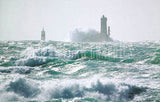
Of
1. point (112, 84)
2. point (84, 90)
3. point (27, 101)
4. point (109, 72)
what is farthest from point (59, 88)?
point (109, 72)

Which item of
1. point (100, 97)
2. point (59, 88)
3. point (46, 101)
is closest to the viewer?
point (46, 101)

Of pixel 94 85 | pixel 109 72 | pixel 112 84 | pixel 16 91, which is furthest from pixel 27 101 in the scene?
pixel 109 72

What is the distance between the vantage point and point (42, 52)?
87.5 feet

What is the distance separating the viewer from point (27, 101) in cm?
843

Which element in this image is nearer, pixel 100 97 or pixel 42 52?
pixel 100 97

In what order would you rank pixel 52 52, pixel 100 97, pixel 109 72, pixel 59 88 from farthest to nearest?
pixel 52 52 → pixel 109 72 → pixel 59 88 → pixel 100 97

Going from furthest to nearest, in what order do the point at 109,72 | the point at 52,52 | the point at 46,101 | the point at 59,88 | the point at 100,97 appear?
the point at 52,52 → the point at 109,72 → the point at 59,88 → the point at 100,97 → the point at 46,101

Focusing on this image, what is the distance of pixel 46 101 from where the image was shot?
8.41 metres

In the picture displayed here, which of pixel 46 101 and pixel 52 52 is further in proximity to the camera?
pixel 52 52

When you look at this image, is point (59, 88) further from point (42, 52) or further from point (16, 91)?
point (42, 52)

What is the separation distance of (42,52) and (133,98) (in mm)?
18740

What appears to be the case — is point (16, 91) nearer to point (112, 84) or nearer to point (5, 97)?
point (5, 97)

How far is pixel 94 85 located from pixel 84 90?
0.68m

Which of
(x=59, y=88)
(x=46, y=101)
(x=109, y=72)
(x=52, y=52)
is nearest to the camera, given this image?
(x=46, y=101)
